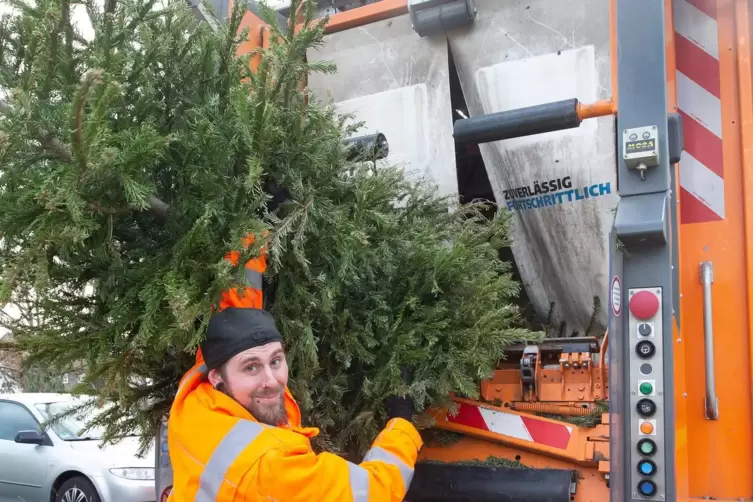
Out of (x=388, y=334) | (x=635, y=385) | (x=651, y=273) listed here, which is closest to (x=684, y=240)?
(x=651, y=273)

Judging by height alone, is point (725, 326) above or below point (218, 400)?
above

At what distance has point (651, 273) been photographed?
199 centimetres

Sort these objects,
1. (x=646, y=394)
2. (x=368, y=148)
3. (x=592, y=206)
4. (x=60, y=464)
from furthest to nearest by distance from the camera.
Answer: (x=60, y=464) → (x=592, y=206) → (x=368, y=148) → (x=646, y=394)

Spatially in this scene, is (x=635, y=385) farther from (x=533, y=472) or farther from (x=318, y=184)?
(x=318, y=184)

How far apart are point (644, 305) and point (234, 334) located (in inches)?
43.5

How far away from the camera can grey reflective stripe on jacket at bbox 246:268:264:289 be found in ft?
6.22

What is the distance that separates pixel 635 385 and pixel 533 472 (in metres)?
0.53

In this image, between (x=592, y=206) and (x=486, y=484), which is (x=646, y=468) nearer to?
(x=486, y=484)

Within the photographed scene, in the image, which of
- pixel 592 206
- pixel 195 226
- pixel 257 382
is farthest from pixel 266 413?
pixel 592 206

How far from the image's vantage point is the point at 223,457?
1.63m

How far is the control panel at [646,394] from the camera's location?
6.24 ft

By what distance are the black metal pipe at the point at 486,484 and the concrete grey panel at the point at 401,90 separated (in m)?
1.08

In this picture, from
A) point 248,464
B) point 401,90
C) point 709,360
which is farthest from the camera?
point 401,90

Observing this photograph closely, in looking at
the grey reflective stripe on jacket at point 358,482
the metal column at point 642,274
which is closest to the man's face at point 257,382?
the grey reflective stripe on jacket at point 358,482
